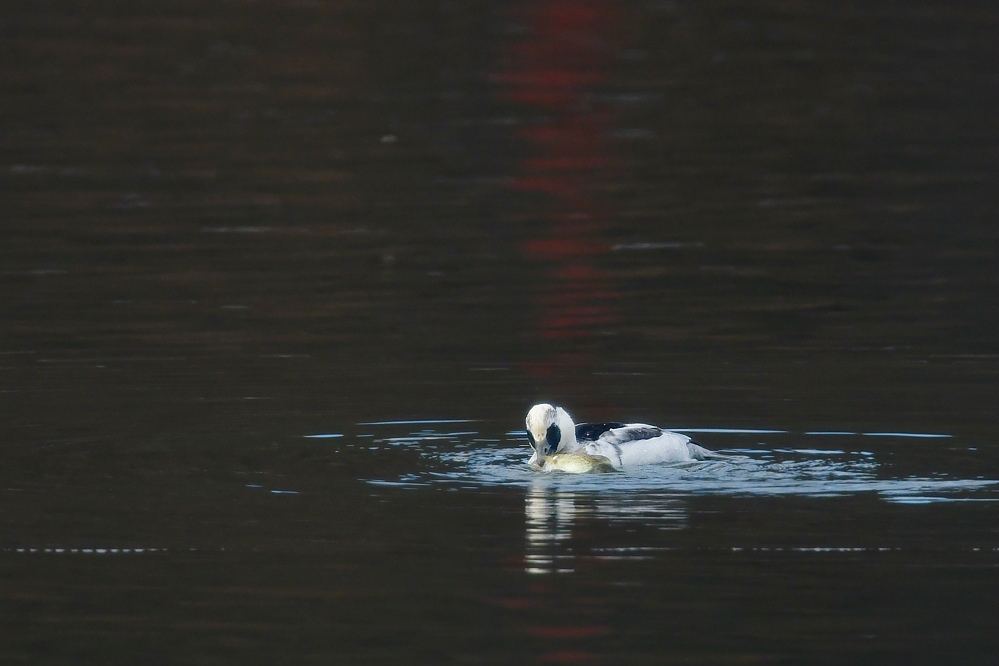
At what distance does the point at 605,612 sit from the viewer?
10617 millimetres

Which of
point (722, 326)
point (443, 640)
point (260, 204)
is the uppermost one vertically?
point (260, 204)

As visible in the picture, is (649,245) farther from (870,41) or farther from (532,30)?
(532,30)

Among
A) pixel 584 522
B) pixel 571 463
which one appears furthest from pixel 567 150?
pixel 584 522

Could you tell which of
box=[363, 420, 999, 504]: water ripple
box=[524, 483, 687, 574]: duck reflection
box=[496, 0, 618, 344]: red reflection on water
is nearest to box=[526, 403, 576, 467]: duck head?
box=[363, 420, 999, 504]: water ripple

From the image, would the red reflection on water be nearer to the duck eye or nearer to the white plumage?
the white plumage

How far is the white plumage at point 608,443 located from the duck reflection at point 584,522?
29 cm

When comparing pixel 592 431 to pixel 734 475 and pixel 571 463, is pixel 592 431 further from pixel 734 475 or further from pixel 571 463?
pixel 734 475

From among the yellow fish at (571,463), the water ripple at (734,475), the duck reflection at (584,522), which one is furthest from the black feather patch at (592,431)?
the duck reflection at (584,522)

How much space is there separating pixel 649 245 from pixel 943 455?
9.40 metres

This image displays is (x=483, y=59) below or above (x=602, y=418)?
above

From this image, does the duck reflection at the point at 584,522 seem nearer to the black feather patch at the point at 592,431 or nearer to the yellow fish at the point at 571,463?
the yellow fish at the point at 571,463

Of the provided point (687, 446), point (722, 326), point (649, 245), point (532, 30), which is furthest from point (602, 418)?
point (532, 30)

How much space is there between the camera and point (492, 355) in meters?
17.1

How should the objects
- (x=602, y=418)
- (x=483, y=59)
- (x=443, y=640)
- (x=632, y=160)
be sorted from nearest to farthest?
(x=443, y=640) → (x=602, y=418) → (x=632, y=160) → (x=483, y=59)
